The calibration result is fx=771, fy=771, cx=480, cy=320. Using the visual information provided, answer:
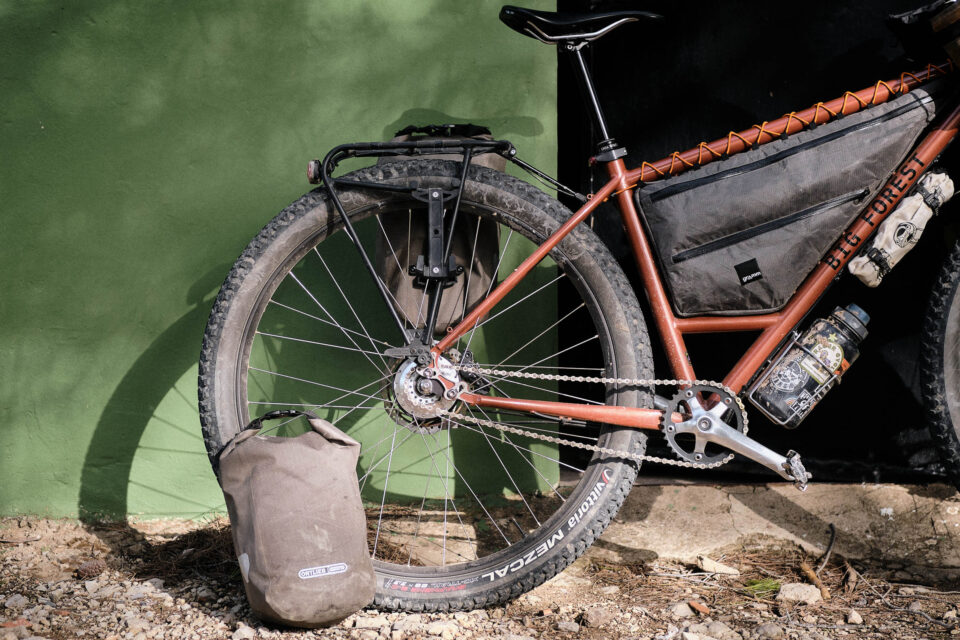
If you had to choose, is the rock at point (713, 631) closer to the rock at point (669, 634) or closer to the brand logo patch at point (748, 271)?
the rock at point (669, 634)

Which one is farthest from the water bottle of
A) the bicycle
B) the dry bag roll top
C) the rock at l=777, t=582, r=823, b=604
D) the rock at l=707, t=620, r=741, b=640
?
the dry bag roll top

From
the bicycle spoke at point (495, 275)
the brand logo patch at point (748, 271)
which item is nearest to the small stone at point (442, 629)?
the bicycle spoke at point (495, 275)

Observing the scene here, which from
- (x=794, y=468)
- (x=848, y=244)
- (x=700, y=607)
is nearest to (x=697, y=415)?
(x=794, y=468)

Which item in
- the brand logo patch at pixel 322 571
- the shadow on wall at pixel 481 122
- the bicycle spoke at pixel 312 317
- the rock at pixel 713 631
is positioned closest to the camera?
the brand logo patch at pixel 322 571

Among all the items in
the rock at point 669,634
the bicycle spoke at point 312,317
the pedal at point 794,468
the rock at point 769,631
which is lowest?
the rock at point 669,634

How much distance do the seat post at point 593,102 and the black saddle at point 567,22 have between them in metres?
0.04

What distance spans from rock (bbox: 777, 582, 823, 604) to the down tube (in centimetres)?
60

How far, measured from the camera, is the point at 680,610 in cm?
215

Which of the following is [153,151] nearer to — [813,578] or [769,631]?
[769,631]

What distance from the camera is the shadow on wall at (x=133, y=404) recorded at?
264 centimetres

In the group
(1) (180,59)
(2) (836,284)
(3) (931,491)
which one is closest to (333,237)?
(1) (180,59)

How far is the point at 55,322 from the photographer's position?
A: 261 cm

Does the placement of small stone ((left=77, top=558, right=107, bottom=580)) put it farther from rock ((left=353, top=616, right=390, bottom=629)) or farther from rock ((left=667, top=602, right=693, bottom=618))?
rock ((left=667, top=602, right=693, bottom=618))

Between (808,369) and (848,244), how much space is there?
1.21 feet
